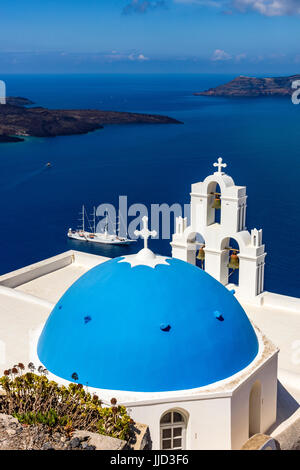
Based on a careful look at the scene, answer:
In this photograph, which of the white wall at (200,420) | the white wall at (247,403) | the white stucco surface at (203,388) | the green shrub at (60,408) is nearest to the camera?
the green shrub at (60,408)

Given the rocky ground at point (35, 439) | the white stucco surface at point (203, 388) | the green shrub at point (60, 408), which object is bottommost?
the white stucco surface at point (203, 388)

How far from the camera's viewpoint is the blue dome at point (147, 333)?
38.7 ft

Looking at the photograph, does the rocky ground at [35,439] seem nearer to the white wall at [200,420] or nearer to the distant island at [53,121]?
the white wall at [200,420]

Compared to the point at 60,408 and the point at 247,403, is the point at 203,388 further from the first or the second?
the point at 60,408

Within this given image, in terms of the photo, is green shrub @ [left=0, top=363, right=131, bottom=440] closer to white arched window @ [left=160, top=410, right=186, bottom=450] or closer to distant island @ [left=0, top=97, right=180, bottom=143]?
white arched window @ [left=160, top=410, right=186, bottom=450]

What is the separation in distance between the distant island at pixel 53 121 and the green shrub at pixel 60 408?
109708 millimetres

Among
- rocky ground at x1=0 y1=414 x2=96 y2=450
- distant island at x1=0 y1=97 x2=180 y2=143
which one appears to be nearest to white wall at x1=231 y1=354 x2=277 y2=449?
rocky ground at x1=0 y1=414 x2=96 y2=450

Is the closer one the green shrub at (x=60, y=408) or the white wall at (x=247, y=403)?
the green shrub at (x=60, y=408)

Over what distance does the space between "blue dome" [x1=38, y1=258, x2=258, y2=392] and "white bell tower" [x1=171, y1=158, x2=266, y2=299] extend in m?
6.72

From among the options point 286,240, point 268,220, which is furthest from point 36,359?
point 268,220

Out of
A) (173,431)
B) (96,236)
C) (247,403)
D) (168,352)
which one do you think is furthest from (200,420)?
(96,236)

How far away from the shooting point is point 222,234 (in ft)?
65.4

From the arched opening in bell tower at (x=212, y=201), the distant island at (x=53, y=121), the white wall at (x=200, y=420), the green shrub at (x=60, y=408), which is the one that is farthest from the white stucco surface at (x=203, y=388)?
the distant island at (x=53, y=121)

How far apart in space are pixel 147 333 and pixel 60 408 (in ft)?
7.74
